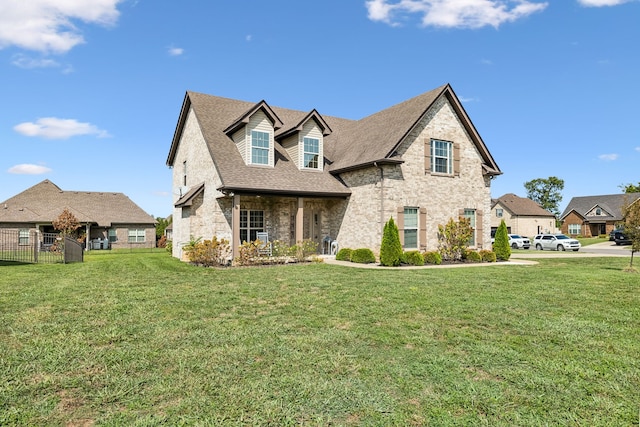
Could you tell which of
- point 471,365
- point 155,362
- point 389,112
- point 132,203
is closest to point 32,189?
point 132,203

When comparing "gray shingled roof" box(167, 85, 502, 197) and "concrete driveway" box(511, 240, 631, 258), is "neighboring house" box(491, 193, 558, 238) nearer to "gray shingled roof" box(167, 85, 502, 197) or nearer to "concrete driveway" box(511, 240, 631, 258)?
"concrete driveway" box(511, 240, 631, 258)

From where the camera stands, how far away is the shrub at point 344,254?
1862cm

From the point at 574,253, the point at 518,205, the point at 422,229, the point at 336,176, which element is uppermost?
the point at 518,205

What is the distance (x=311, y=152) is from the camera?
66.5ft

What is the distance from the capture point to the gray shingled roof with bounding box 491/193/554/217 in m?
55.0

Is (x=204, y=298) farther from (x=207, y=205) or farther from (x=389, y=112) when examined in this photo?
(x=389, y=112)

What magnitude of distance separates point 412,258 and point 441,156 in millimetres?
5808

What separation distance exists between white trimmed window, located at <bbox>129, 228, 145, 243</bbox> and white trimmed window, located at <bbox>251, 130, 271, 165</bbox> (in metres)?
22.9

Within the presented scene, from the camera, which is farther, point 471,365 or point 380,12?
point 380,12

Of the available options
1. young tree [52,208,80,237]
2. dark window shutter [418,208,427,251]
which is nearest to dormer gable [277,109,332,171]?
dark window shutter [418,208,427,251]

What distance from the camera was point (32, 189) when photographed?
3625 centimetres

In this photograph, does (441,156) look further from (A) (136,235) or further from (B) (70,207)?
(B) (70,207)

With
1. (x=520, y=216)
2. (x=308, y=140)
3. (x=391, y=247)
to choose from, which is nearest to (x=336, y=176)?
(x=308, y=140)

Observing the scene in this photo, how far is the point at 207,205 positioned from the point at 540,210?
5333 centimetres
